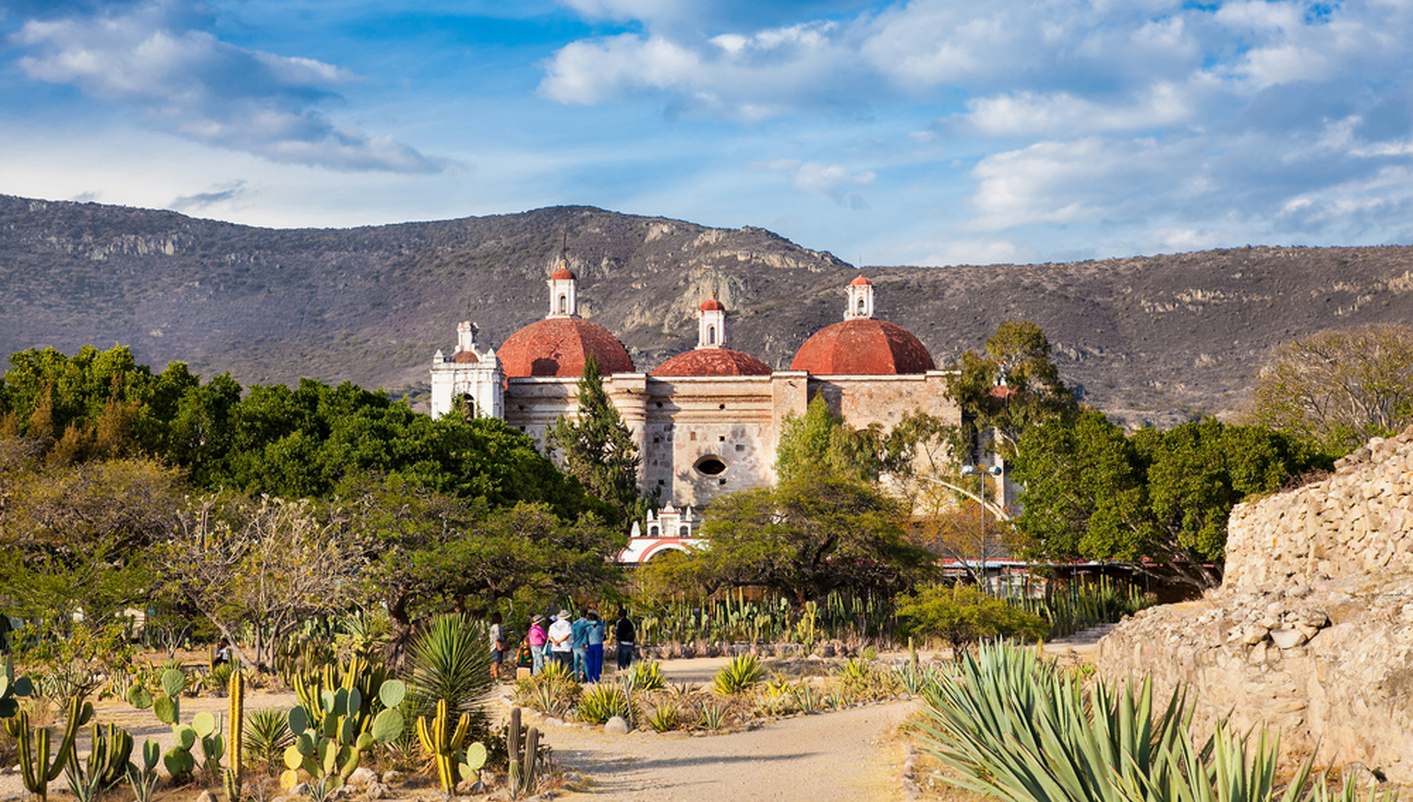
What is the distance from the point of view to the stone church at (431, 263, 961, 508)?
44000 mm

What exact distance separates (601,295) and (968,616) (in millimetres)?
93995

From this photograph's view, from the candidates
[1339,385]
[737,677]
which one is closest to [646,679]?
[737,677]

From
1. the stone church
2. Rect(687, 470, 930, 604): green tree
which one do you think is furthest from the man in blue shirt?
the stone church

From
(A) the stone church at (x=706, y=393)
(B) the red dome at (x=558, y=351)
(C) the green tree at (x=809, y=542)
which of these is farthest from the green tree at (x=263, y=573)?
(B) the red dome at (x=558, y=351)

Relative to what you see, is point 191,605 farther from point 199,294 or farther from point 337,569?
point 199,294

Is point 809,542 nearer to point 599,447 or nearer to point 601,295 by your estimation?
point 599,447

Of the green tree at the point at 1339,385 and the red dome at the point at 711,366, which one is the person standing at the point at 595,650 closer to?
the green tree at the point at 1339,385

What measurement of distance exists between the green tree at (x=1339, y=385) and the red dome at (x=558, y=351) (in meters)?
23.1

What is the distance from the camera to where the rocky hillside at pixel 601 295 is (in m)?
79.3

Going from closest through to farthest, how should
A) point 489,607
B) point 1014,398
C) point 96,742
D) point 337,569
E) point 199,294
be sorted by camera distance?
point 96,742 → point 337,569 → point 489,607 → point 1014,398 → point 199,294

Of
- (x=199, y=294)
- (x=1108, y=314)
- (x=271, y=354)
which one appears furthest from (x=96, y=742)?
(x=199, y=294)

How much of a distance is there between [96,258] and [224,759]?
129412 millimetres

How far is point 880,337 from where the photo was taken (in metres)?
46.3

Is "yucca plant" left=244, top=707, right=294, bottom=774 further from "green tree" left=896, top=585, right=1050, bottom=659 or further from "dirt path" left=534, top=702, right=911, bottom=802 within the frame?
"green tree" left=896, top=585, right=1050, bottom=659
